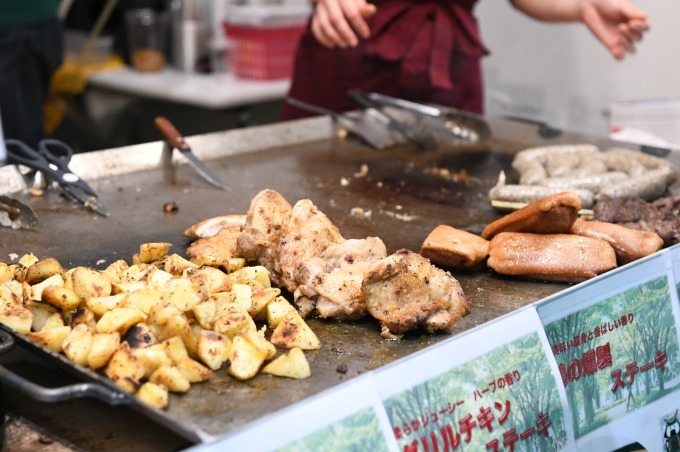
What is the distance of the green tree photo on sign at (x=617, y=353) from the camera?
1.95 meters

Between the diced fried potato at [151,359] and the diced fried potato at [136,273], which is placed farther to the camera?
the diced fried potato at [136,273]

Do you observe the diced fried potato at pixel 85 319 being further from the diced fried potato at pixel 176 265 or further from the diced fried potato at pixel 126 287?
the diced fried potato at pixel 176 265

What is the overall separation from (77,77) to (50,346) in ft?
16.0

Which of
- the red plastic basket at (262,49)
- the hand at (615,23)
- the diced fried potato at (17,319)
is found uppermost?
the hand at (615,23)

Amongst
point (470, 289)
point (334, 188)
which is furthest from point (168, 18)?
point (470, 289)

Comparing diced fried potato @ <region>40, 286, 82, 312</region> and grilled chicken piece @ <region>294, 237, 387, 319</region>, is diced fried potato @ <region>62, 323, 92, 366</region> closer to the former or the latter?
diced fried potato @ <region>40, 286, 82, 312</region>

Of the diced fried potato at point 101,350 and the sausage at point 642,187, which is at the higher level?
the diced fried potato at point 101,350

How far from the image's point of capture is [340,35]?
10.8 feet

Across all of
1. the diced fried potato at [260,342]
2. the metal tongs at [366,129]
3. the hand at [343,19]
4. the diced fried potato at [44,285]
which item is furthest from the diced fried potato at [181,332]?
the metal tongs at [366,129]

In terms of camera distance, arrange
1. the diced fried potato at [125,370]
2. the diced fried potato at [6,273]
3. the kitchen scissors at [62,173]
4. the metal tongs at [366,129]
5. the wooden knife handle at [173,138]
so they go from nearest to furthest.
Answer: the diced fried potato at [125,370]
the diced fried potato at [6,273]
the kitchen scissors at [62,173]
the wooden knife handle at [173,138]
the metal tongs at [366,129]

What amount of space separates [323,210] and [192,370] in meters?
1.18

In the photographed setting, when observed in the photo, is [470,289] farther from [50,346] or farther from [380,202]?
[50,346]

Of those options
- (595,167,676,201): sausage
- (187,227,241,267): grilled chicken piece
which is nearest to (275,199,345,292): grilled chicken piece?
(187,227,241,267): grilled chicken piece

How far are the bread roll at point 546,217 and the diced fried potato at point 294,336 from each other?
78 centimetres
